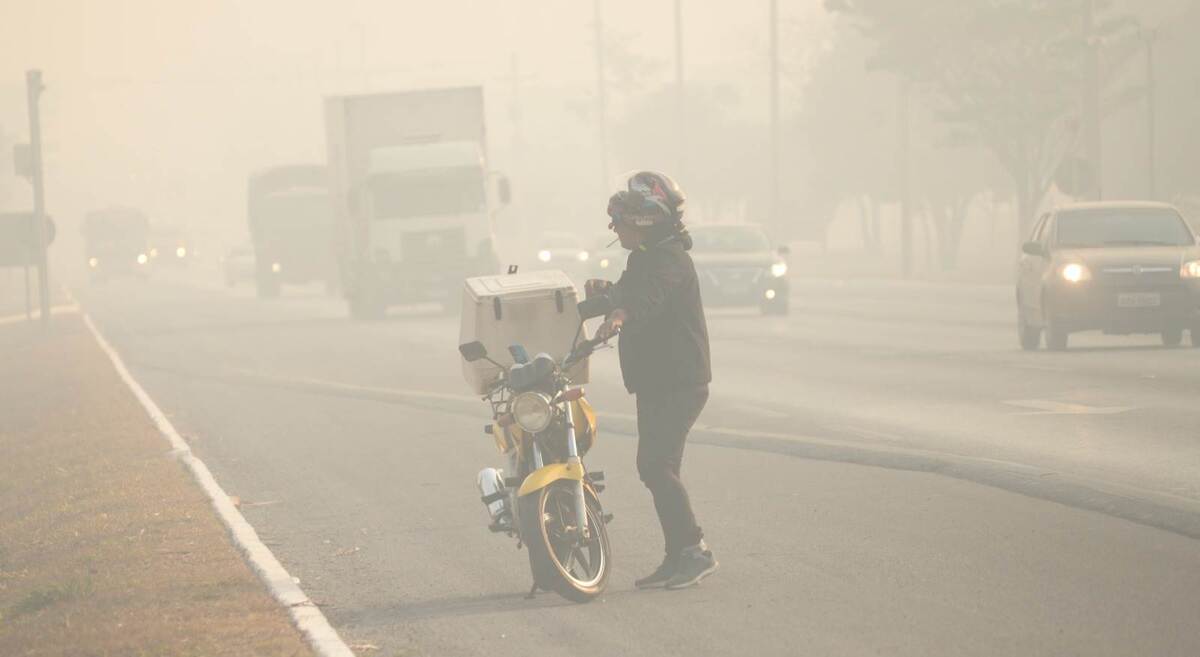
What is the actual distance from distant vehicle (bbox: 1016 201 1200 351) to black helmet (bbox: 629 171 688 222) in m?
14.4

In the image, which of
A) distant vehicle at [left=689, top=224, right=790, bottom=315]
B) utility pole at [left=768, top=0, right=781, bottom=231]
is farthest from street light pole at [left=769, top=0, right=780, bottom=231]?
Answer: distant vehicle at [left=689, top=224, right=790, bottom=315]

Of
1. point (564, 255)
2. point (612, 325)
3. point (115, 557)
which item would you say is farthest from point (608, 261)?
point (612, 325)

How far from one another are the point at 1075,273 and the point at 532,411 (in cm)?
1493

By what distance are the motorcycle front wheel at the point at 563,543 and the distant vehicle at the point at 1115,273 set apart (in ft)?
47.3

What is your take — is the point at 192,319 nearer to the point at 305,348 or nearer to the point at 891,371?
the point at 305,348

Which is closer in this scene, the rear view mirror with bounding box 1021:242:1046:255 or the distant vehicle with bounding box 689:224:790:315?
the rear view mirror with bounding box 1021:242:1046:255

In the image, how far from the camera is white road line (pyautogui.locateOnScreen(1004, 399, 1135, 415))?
15.8 m

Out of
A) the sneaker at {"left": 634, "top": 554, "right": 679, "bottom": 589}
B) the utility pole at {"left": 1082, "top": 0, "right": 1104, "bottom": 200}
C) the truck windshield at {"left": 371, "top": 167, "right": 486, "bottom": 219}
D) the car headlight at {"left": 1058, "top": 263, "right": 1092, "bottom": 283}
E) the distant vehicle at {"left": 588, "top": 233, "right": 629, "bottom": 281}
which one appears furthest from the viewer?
the utility pole at {"left": 1082, "top": 0, "right": 1104, "bottom": 200}

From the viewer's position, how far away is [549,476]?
8320 millimetres

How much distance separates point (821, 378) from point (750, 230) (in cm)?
1551

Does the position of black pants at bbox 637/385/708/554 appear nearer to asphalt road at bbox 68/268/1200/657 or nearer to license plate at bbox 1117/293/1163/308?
asphalt road at bbox 68/268/1200/657

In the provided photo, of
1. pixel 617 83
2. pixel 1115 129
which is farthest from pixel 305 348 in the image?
pixel 617 83

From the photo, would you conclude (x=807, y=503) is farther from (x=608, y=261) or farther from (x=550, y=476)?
(x=608, y=261)

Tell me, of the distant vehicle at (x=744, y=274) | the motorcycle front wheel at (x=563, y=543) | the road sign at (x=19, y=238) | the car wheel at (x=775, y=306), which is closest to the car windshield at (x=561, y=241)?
the road sign at (x=19, y=238)
